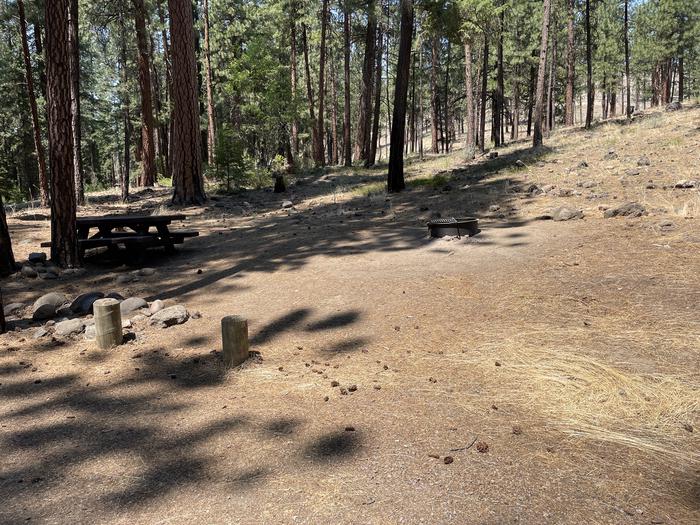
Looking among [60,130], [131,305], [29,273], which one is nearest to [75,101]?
[60,130]

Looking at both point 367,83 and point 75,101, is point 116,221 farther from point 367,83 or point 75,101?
point 367,83

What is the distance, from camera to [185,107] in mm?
14398

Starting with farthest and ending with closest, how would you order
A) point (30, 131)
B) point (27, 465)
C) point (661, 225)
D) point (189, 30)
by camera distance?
point (30, 131) → point (189, 30) → point (661, 225) → point (27, 465)

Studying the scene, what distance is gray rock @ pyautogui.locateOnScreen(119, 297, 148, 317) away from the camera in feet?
19.5

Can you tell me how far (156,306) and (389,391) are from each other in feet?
11.5

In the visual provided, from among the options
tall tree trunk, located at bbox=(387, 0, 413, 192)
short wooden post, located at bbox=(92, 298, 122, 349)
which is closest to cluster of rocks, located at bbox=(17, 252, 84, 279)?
short wooden post, located at bbox=(92, 298, 122, 349)

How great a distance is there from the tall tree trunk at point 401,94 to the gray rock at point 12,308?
978 centimetres

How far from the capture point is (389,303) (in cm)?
568

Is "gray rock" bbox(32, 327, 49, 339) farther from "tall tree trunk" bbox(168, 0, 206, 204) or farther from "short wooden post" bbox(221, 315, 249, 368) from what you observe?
"tall tree trunk" bbox(168, 0, 206, 204)

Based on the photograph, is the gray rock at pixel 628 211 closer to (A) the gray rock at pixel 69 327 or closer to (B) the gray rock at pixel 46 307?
(A) the gray rock at pixel 69 327

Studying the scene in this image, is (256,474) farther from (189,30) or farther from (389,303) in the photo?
(189,30)

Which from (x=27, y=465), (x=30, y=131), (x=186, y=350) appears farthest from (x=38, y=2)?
(x=27, y=465)

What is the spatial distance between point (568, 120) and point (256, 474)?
1443 inches

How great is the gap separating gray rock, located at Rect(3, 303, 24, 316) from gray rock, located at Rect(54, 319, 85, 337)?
126 centimetres
